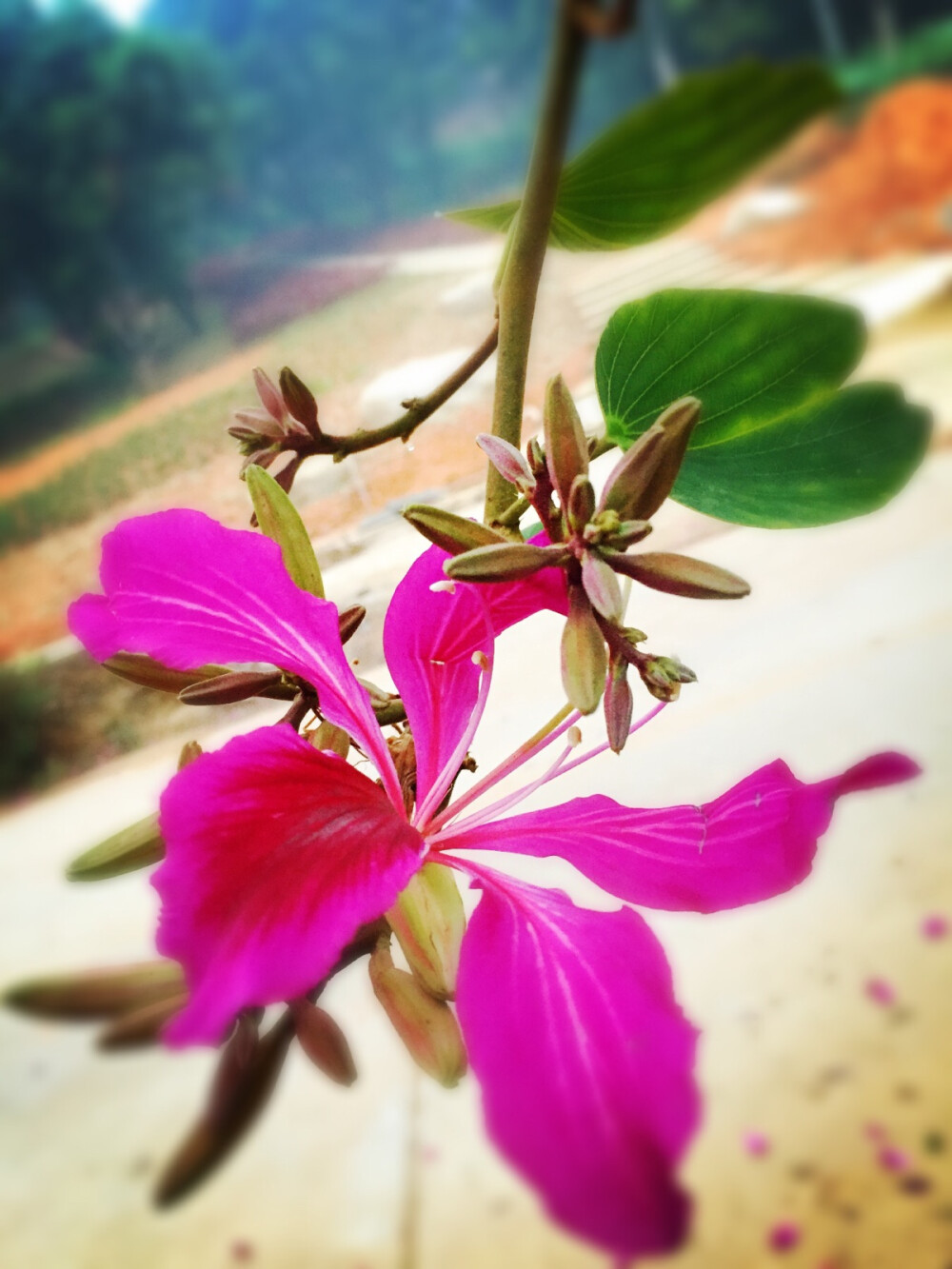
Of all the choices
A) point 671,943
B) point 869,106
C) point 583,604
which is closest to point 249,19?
point 869,106

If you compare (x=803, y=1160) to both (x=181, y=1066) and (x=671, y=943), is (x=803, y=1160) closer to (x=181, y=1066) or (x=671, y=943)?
(x=671, y=943)

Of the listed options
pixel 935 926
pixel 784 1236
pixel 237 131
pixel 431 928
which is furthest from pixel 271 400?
pixel 237 131

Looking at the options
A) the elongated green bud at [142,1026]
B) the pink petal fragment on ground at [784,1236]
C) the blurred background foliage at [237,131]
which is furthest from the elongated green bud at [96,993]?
the pink petal fragment on ground at [784,1236]

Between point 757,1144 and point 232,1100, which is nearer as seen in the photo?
point 232,1100

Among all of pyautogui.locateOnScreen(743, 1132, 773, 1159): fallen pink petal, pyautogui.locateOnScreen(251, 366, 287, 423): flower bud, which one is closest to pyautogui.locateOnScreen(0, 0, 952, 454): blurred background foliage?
pyautogui.locateOnScreen(251, 366, 287, 423): flower bud

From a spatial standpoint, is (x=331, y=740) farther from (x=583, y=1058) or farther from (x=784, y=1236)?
(x=784, y=1236)
